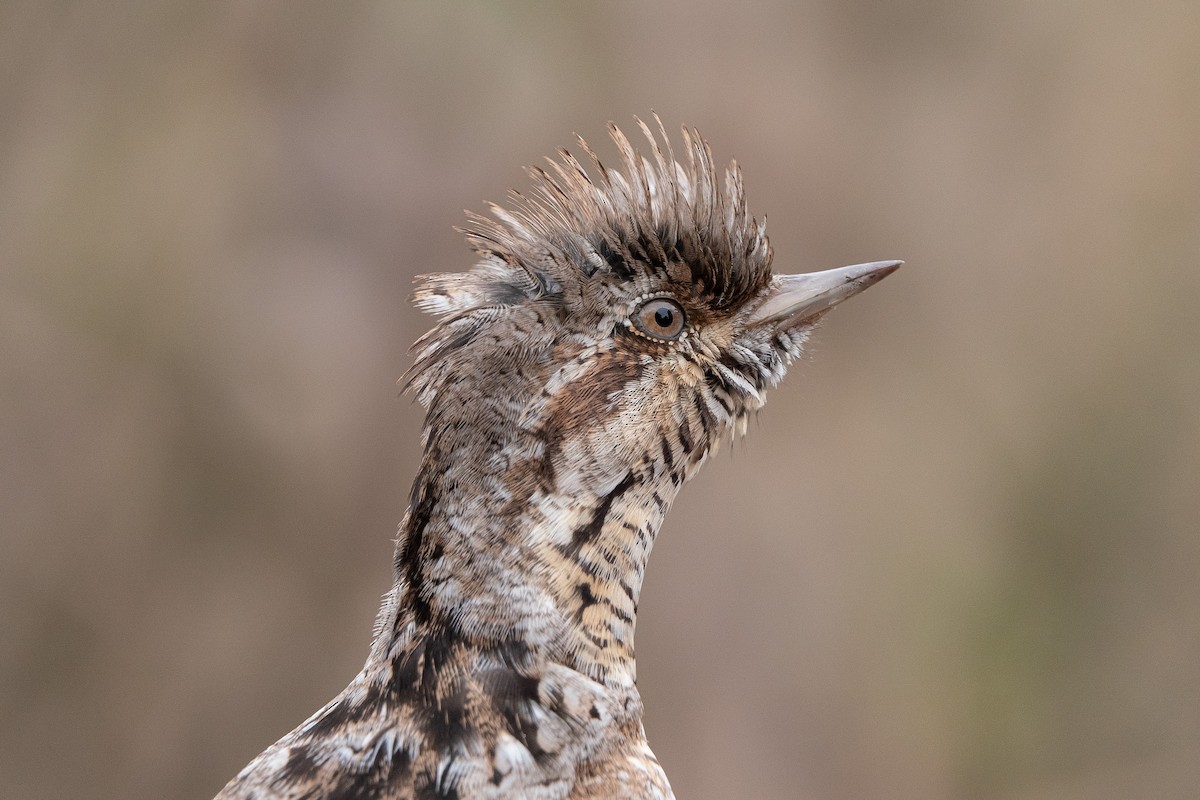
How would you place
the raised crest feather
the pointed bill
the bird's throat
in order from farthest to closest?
the pointed bill < the raised crest feather < the bird's throat

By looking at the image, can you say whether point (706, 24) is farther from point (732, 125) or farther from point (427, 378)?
point (427, 378)

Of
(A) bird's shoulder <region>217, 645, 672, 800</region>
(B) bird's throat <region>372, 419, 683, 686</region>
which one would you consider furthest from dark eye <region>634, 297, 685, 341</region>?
(A) bird's shoulder <region>217, 645, 672, 800</region>

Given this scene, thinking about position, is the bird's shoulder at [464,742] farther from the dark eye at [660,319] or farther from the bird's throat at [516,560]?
the dark eye at [660,319]

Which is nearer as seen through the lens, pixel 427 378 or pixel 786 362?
pixel 427 378

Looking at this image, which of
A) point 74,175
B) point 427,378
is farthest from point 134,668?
point 427,378

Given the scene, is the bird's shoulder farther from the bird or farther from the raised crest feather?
the raised crest feather

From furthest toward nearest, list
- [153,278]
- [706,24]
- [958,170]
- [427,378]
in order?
1. [958,170]
2. [706,24]
3. [153,278]
4. [427,378]

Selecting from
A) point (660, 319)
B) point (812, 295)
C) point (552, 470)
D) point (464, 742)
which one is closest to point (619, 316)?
point (660, 319)
